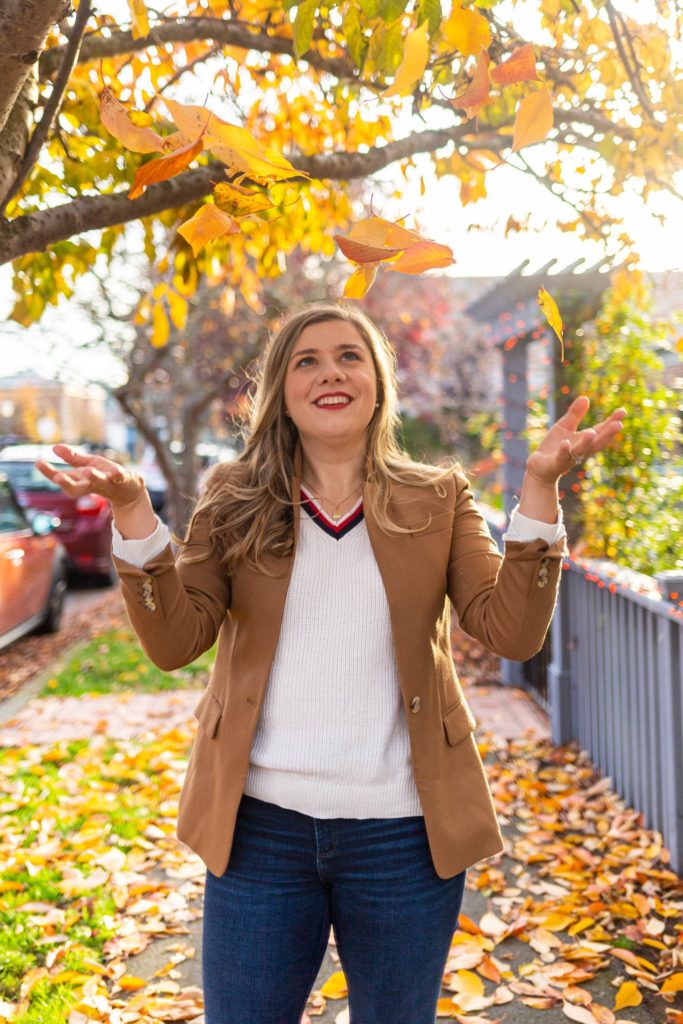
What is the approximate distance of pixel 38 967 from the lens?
346 centimetres

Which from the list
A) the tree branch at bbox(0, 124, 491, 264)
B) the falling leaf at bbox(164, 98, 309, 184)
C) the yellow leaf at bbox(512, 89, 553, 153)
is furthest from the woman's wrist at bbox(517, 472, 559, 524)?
the tree branch at bbox(0, 124, 491, 264)

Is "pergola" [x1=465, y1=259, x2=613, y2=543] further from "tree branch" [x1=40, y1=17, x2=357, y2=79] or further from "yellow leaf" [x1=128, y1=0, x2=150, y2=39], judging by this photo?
"yellow leaf" [x1=128, y1=0, x2=150, y2=39]

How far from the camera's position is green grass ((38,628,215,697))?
7.90 metres

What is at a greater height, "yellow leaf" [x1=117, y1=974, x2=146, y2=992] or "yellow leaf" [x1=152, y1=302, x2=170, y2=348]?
"yellow leaf" [x1=152, y1=302, x2=170, y2=348]

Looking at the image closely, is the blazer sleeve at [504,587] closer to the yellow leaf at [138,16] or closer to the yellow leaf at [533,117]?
the yellow leaf at [533,117]

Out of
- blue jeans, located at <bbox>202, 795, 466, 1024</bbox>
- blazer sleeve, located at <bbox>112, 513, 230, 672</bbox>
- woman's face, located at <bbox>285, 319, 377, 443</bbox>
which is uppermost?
woman's face, located at <bbox>285, 319, 377, 443</bbox>

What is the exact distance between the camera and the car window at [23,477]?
12.6 metres

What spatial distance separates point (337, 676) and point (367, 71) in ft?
7.28

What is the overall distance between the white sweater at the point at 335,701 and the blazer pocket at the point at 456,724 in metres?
0.09

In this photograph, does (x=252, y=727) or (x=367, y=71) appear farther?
(x=367, y=71)

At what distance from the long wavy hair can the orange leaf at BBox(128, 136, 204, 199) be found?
2.53ft

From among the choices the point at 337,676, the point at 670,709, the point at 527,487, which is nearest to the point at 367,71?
the point at 527,487

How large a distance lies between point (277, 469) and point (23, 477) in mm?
11103

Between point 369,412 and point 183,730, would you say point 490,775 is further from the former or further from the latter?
point 369,412
